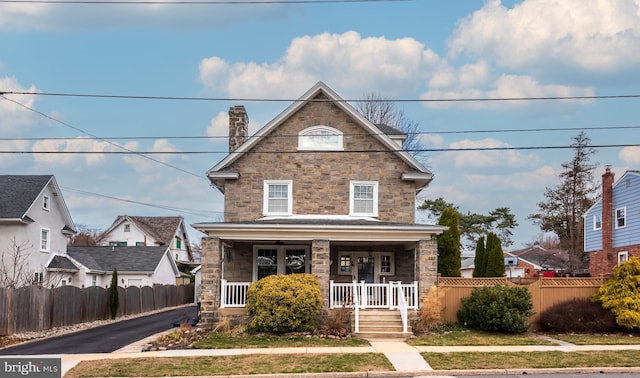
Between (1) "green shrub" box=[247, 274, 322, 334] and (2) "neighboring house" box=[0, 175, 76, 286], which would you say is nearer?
(1) "green shrub" box=[247, 274, 322, 334]

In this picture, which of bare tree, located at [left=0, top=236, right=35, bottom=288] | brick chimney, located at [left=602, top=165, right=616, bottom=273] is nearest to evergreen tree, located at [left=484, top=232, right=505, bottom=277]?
brick chimney, located at [left=602, top=165, right=616, bottom=273]

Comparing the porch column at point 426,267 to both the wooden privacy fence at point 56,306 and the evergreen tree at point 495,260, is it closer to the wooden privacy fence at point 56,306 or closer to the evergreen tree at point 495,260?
the evergreen tree at point 495,260

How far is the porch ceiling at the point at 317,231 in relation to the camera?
19.9 m

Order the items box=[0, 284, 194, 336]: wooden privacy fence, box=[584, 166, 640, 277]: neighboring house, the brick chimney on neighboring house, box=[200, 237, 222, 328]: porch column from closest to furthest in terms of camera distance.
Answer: box=[200, 237, 222, 328]: porch column
box=[0, 284, 194, 336]: wooden privacy fence
box=[584, 166, 640, 277]: neighboring house
the brick chimney on neighboring house

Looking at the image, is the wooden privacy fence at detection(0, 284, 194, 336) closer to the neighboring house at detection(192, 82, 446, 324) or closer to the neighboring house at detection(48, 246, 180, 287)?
the neighboring house at detection(48, 246, 180, 287)

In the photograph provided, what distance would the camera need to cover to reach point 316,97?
23422 millimetres

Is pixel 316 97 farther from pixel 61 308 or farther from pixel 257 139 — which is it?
pixel 61 308

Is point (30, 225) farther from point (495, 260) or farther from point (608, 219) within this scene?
point (608, 219)

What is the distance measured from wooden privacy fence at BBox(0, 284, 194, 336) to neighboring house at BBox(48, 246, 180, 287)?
12.0 ft

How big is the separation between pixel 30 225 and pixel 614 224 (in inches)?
1254

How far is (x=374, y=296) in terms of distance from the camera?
2092cm

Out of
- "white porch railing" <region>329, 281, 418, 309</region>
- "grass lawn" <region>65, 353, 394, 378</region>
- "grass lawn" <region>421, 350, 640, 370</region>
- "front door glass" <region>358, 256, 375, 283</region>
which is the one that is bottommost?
"grass lawn" <region>65, 353, 394, 378</region>

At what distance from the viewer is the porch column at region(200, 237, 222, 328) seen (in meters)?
19.9

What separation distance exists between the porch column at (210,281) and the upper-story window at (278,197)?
10.9ft
